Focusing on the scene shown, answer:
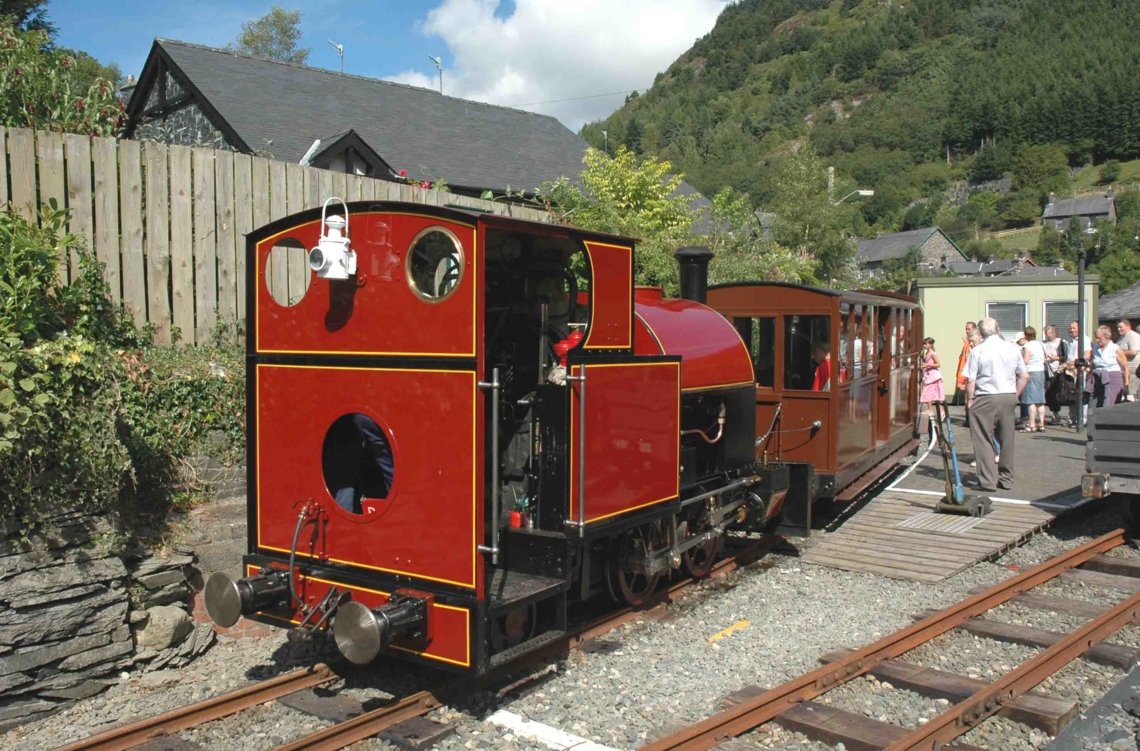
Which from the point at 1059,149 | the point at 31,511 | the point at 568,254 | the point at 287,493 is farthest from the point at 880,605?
the point at 1059,149

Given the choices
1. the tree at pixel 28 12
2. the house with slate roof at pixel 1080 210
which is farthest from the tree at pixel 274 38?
the house with slate roof at pixel 1080 210

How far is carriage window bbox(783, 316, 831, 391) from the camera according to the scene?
8.61 meters

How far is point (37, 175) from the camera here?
22.0 ft

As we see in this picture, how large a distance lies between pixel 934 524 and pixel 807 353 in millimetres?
2040

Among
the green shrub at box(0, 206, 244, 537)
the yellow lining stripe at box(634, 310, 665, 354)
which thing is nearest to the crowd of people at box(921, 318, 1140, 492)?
the yellow lining stripe at box(634, 310, 665, 354)

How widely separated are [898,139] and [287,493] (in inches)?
6039

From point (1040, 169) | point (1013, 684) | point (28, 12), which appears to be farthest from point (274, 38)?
point (1040, 169)

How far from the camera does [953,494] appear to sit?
360 inches

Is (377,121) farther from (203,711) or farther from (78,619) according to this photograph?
(203,711)

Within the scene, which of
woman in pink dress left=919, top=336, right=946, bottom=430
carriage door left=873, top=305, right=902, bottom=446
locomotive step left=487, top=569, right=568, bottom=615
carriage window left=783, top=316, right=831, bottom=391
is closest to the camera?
locomotive step left=487, top=569, right=568, bottom=615

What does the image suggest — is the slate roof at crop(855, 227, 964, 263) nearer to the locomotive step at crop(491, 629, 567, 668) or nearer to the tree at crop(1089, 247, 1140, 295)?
the tree at crop(1089, 247, 1140, 295)

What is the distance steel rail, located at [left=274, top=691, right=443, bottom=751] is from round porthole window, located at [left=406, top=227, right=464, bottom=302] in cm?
208

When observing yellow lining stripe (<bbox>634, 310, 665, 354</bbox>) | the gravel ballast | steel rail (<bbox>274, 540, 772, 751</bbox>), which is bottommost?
the gravel ballast

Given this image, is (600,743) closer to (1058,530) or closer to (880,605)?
(880,605)
